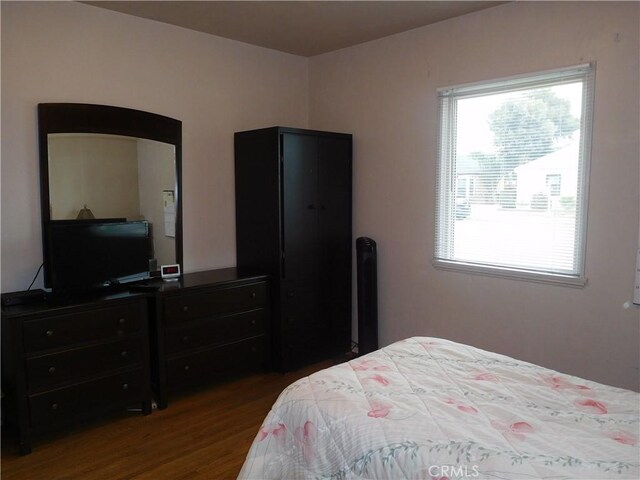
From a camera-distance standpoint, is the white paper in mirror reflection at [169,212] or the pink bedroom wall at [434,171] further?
the white paper in mirror reflection at [169,212]

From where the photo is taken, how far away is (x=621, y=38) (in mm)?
2639

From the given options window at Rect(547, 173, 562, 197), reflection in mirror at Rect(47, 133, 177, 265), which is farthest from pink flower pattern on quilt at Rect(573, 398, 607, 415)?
reflection in mirror at Rect(47, 133, 177, 265)

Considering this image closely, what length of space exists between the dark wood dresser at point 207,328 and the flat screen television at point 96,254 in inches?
10.6

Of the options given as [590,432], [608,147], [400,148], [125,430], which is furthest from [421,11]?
[125,430]

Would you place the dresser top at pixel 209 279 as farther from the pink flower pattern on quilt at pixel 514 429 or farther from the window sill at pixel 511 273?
the pink flower pattern on quilt at pixel 514 429

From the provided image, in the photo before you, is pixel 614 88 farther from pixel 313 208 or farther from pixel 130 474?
pixel 130 474

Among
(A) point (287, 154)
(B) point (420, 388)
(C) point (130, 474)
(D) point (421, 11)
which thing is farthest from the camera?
(A) point (287, 154)

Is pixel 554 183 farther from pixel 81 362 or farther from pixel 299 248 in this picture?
pixel 81 362

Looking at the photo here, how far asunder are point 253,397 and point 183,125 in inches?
80.2

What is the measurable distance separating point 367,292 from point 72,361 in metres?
2.10

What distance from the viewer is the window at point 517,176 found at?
2.86 m

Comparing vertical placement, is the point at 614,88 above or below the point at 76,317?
above

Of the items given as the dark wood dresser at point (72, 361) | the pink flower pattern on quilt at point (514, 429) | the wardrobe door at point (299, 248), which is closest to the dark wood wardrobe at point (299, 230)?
the wardrobe door at point (299, 248)

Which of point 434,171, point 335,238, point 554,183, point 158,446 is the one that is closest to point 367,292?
point 335,238
